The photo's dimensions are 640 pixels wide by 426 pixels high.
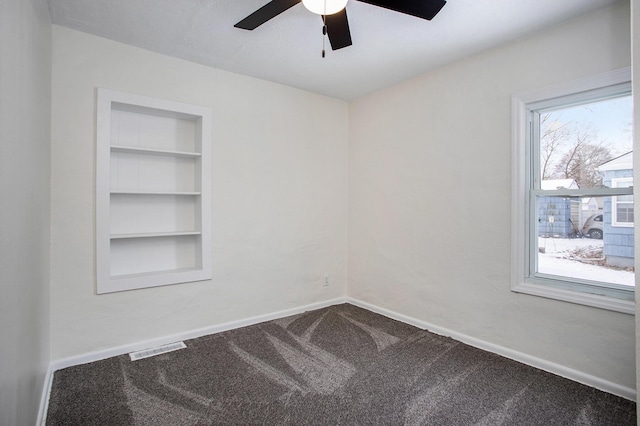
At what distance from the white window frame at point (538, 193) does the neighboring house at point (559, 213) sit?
0.06 meters

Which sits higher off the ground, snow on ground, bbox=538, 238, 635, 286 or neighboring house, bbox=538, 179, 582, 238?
neighboring house, bbox=538, 179, 582, 238

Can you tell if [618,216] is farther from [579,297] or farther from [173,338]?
[173,338]

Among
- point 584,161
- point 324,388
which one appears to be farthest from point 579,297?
point 324,388

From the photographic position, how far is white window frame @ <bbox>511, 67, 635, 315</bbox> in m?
2.11

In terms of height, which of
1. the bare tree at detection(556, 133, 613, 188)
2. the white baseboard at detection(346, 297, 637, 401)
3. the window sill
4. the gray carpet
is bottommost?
the gray carpet

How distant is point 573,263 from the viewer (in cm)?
235

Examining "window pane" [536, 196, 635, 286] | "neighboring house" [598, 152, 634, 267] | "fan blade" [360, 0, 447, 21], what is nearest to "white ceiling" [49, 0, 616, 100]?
"fan blade" [360, 0, 447, 21]

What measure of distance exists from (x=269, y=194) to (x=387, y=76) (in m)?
1.63

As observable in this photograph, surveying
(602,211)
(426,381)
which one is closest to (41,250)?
(426,381)

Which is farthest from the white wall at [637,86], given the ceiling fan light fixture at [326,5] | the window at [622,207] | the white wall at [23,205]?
the white wall at [23,205]

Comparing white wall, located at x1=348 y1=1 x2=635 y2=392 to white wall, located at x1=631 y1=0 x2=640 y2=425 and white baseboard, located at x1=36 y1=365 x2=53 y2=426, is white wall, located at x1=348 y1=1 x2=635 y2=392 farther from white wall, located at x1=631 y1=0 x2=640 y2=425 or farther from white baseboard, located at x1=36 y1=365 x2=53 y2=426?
white baseboard, located at x1=36 y1=365 x2=53 y2=426

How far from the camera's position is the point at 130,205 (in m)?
2.76

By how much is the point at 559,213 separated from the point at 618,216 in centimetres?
33

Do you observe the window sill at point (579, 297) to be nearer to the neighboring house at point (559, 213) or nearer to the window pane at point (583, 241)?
the window pane at point (583, 241)
